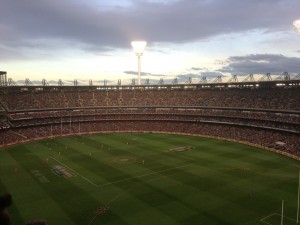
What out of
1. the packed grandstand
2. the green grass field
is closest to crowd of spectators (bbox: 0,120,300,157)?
the packed grandstand

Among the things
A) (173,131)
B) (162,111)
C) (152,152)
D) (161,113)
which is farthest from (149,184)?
(162,111)

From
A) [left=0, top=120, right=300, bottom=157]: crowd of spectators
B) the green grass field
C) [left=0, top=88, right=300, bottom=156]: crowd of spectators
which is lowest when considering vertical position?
the green grass field

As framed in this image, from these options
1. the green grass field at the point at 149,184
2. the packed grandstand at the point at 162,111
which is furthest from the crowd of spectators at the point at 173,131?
the green grass field at the point at 149,184

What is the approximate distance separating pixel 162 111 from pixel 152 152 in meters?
42.4

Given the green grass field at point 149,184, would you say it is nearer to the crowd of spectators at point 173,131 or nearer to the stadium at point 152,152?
the stadium at point 152,152

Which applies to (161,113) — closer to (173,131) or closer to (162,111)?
(162,111)

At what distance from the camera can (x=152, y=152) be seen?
6925cm

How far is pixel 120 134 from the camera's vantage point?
95.3 m

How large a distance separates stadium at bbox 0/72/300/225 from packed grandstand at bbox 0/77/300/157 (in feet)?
1.17

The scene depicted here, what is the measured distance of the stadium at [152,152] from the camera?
3825cm

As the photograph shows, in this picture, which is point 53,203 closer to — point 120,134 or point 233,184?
point 233,184

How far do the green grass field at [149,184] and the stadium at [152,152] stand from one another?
166 millimetres

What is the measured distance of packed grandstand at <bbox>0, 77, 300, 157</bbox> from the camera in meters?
81.6

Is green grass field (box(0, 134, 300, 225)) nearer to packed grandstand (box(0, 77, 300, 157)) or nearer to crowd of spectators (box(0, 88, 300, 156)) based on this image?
packed grandstand (box(0, 77, 300, 157))
